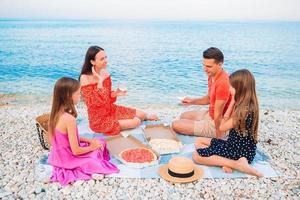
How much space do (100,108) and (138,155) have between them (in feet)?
4.00

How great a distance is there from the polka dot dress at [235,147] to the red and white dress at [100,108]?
1801 mm

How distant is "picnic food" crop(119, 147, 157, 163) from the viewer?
4805mm

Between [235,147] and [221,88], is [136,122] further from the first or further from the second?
[235,147]

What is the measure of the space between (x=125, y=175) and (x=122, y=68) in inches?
764

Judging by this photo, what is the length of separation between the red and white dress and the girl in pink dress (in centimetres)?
115

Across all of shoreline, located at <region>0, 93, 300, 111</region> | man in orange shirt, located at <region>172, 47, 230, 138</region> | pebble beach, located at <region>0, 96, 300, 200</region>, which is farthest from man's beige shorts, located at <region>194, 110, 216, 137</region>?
shoreline, located at <region>0, 93, 300, 111</region>

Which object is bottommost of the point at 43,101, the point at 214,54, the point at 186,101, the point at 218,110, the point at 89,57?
the point at 43,101

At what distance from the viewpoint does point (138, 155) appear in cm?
492

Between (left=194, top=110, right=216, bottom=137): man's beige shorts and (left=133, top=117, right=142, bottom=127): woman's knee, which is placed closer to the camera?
(left=194, top=110, right=216, bottom=137): man's beige shorts

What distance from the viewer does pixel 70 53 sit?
30.8 meters

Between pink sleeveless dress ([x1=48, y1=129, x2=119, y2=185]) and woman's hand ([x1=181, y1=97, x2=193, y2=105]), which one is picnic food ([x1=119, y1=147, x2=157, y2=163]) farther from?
woman's hand ([x1=181, y1=97, x2=193, y2=105])

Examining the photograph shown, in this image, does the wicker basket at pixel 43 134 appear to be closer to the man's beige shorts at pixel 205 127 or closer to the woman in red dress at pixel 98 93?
the woman in red dress at pixel 98 93

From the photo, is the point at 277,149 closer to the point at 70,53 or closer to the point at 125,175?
the point at 125,175

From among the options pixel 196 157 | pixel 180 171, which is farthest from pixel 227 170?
pixel 180 171
